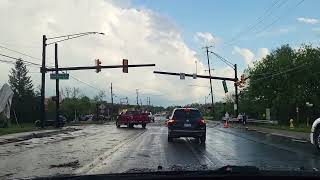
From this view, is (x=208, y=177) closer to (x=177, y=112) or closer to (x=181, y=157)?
(x=181, y=157)

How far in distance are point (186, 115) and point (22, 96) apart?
78.6 metres

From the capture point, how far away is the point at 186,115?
30938mm

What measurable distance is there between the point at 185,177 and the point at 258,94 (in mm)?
88866

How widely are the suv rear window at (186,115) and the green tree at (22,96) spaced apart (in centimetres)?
4884

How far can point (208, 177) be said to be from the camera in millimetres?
5266

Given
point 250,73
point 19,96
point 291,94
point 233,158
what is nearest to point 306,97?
point 291,94

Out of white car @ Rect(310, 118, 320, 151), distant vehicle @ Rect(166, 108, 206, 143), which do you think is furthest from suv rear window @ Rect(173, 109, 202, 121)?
white car @ Rect(310, 118, 320, 151)

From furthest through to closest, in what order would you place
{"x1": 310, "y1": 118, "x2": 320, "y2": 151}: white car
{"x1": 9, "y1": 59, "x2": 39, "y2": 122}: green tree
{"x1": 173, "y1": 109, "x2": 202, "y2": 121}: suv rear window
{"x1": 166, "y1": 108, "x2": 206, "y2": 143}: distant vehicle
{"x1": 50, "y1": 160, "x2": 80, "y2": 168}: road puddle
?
{"x1": 9, "y1": 59, "x2": 39, "y2": 122}: green tree
{"x1": 173, "y1": 109, "x2": 202, "y2": 121}: suv rear window
{"x1": 166, "y1": 108, "x2": 206, "y2": 143}: distant vehicle
{"x1": 310, "y1": 118, "x2": 320, "y2": 151}: white car
{"x1": 50, "y1": 160, "x2": 80, "y2": 168}: road puddle

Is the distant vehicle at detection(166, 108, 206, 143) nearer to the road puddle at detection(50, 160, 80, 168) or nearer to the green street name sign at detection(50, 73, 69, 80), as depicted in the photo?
the road puddle at detection(50, 160, 80, 168)

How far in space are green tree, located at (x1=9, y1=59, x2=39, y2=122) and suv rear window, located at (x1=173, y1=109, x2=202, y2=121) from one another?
1923 inches

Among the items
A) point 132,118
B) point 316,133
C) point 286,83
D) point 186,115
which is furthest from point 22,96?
point 316,133

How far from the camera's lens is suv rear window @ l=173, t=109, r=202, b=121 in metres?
30.9

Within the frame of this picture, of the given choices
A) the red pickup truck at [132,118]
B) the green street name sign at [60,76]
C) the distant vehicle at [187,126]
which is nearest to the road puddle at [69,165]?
the distant vehicle at [187,126]

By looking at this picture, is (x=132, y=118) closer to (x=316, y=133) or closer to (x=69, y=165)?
(x=316, y=133)
